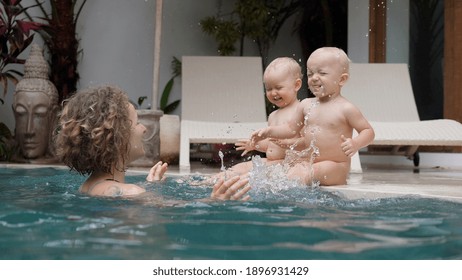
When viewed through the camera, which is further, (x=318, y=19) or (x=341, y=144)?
(x=318, y=19)

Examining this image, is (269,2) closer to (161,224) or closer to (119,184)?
(119,184)

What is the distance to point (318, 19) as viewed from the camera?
10.6 m

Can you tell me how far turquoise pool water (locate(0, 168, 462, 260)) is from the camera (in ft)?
7.38

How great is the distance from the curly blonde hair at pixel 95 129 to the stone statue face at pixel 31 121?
14.8 feet

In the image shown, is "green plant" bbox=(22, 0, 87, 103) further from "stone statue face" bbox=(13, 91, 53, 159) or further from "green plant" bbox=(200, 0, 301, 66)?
"green plant" bbox=(200, 0, 301, 66)

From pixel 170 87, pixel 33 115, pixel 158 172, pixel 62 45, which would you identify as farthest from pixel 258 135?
pixel 170 87

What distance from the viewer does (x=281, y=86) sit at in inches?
201

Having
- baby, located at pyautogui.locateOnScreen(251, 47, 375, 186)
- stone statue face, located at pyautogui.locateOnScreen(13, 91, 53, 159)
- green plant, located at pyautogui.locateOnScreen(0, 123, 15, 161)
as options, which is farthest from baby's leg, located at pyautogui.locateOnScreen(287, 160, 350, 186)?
green plant, located at pyautogui.locateOnScreen(0, 123, 15, 161)

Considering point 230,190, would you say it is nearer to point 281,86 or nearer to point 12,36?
point 281,86

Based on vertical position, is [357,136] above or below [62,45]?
below

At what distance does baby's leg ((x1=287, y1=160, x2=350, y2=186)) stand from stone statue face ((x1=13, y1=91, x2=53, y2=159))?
4.15 m

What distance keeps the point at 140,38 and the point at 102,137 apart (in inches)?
266
